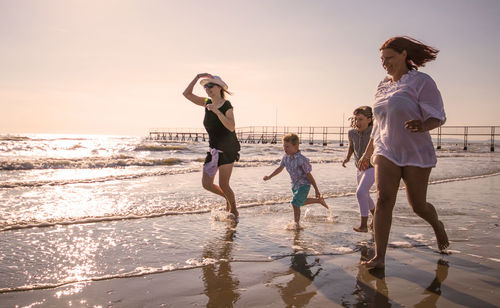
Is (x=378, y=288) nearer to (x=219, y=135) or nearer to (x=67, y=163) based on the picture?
(x=219, y=135)

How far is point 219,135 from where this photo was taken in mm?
4930

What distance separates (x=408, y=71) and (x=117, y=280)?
272 centimetres

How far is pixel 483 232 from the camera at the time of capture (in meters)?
4.25

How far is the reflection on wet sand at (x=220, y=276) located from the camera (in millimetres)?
2303

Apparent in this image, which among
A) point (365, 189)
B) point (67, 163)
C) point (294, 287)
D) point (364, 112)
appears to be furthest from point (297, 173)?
point (67, 163)

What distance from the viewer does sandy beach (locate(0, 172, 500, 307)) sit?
2.28m

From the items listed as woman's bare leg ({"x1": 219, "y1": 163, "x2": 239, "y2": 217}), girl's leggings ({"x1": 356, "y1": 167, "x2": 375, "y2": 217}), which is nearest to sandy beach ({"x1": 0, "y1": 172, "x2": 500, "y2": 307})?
girl's leggings ({"x1": 356, "y1": 167, "x2": 375, "y2": 217})

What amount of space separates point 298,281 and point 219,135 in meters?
2.66

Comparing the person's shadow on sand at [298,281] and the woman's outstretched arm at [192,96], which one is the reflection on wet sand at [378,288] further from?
the woman's outstretched arm at [192,96]

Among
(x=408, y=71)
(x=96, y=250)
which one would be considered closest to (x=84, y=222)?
(x=96, y=250)

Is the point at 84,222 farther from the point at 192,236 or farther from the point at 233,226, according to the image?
the point at 233,226

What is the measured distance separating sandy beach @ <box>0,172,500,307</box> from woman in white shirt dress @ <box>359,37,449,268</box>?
1.14 feet

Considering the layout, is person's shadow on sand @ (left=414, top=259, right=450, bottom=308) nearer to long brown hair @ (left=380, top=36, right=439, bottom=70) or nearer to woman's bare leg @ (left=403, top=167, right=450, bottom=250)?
woman's bare leg @ (left=403, top=167, right=450, bottom=250)

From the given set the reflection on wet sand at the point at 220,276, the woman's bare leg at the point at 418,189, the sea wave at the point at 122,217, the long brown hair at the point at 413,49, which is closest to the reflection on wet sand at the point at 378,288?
the woman's bare leg at the point at 418,189
